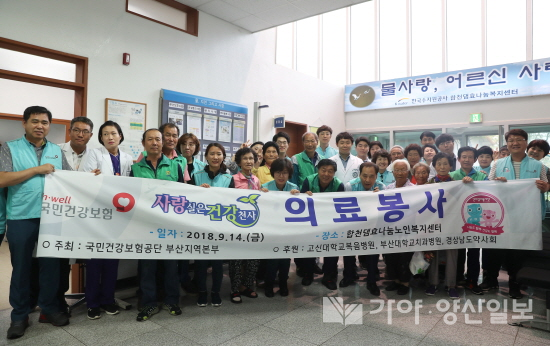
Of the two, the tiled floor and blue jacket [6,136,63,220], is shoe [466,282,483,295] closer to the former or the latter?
the tiled floor

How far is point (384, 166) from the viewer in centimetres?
360

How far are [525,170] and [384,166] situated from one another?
3.93 feet

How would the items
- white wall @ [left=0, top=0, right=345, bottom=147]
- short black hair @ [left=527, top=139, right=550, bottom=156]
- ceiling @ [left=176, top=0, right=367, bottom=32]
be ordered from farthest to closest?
ceiling @ [left=176, top=0, right=367, bottom=32] → short black hair @ [left=527, top=139, right=550, bottom=156] → white wall @ [left=0, top=0, right=345, bottom=147]

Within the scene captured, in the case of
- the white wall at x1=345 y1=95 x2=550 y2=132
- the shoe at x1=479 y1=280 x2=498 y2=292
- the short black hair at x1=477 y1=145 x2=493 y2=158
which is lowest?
the shoe at x1=479 y1=280 x2=498 y2=292

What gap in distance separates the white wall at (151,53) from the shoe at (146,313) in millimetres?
2063

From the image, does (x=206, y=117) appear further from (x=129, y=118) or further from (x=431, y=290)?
(x=431, y=290)

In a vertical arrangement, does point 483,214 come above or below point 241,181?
below

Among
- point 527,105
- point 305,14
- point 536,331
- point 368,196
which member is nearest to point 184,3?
point 305,14

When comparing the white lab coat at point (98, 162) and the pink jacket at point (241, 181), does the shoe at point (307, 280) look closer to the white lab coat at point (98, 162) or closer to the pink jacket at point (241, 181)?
the pink jacket at point (241, 181)

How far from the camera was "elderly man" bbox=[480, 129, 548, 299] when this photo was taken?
2986 millimetres

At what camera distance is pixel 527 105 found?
5.83 metres

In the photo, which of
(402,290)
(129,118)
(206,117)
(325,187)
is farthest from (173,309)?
(206,117)

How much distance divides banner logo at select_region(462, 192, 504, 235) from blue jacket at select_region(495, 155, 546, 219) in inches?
14.7

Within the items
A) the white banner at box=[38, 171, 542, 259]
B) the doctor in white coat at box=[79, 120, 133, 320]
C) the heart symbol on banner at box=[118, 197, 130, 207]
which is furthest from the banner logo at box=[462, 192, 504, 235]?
the doctor in white coat at box=[79, 120, 133, 320]
